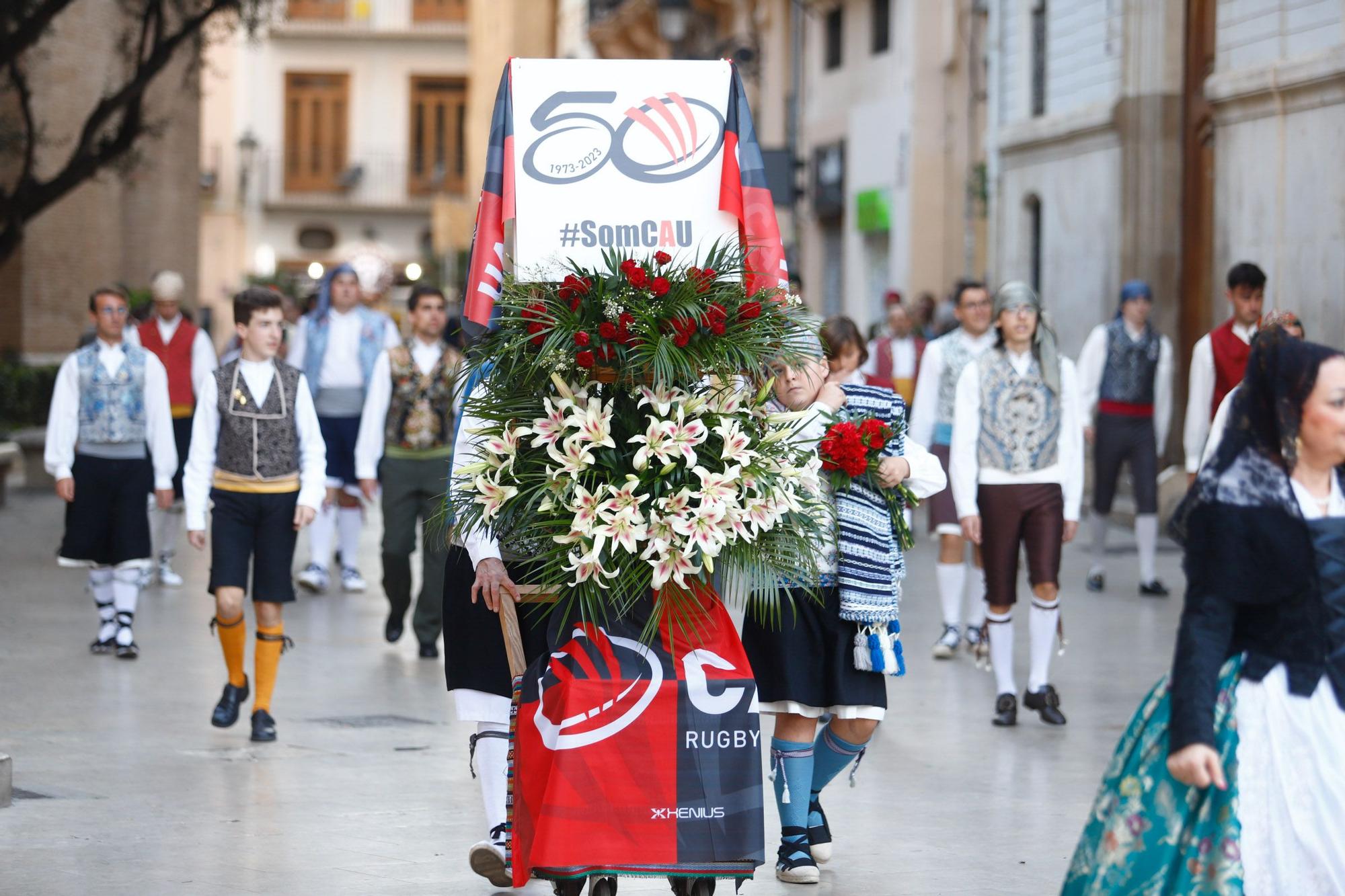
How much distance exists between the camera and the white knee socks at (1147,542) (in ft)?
44.1

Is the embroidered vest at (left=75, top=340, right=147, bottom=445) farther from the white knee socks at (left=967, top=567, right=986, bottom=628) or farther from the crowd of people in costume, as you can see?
the white knee socks at (left=967, top=567, right=986, bottom=628)

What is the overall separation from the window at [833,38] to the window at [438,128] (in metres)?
24.0

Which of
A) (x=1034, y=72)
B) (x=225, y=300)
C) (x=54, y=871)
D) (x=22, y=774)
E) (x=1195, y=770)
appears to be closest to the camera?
(x=1195, y=770)

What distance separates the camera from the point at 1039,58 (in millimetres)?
21422

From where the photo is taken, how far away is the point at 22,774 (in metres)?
7.55

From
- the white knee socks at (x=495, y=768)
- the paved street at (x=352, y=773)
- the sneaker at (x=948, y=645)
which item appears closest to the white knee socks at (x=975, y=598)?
the sneaker at (x=948, y=645)

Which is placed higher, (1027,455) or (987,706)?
(1027,455)

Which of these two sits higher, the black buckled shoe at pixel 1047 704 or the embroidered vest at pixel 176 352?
the embroidered vest at pixel 176 352

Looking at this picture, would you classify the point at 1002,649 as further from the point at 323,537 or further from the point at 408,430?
the point at 323,537

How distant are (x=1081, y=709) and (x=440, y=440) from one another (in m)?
3.86

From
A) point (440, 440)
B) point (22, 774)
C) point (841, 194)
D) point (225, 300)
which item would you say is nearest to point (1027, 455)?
point (440, 440)

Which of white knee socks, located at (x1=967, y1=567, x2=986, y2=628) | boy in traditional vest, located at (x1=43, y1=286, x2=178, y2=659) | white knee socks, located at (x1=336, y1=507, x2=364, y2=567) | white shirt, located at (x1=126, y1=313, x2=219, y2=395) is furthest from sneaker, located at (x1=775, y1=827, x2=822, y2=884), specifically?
white shirt, located at (x1=126, y1=313, x2=219, y2=395)

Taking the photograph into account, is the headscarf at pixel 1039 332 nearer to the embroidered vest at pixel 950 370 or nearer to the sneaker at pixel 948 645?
the embroidered vest at pixel 950 370

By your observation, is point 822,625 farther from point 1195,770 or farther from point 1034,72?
point 1034,72
